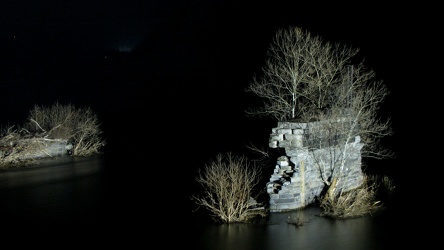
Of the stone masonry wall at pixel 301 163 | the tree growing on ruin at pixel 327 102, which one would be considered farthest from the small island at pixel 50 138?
the stone masonry wall at pixel 301 163

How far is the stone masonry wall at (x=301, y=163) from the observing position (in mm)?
23812

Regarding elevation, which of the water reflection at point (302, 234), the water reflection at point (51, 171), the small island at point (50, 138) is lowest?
the water reflection at point (302, 234)

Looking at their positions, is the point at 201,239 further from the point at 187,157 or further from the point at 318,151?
the point at 187,157

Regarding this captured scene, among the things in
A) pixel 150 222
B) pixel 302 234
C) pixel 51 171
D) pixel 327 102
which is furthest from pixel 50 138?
pixel 302 234

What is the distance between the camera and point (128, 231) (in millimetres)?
22484

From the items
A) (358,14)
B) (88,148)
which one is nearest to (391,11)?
(358,14)

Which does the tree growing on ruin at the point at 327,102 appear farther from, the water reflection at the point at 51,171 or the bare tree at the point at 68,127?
the bare tree at the point at 68,127

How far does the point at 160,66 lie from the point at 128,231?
61.6 m

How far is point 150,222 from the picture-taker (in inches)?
939

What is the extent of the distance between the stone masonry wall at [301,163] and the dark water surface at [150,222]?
2.50ft

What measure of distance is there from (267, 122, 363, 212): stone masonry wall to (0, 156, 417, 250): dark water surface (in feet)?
Answer: 2.50

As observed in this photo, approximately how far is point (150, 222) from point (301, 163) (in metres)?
7.23

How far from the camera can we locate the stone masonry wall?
938 inches

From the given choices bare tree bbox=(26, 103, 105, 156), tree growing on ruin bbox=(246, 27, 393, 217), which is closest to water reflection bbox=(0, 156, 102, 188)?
bare tree bbox=(26, 103, 105, 156)
